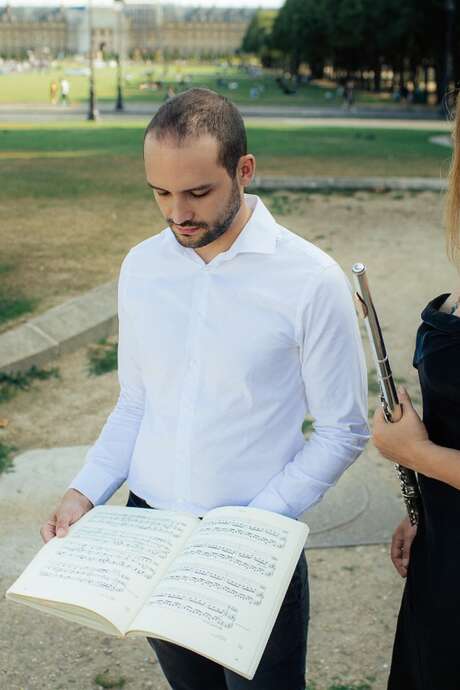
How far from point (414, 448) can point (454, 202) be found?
54 centimetres

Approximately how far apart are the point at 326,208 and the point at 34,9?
192m

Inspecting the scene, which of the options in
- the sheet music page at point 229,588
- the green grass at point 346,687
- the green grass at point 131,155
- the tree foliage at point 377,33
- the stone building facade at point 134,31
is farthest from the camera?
the stone building facade at point 134,31

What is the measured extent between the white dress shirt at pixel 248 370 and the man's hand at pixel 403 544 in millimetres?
229

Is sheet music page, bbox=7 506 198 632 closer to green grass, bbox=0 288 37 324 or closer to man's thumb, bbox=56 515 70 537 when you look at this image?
man's thumb, bbox=56 515 70 537

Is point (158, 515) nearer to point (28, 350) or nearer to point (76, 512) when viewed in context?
point (76, 512)

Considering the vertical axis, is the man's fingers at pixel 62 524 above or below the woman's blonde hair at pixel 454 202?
below

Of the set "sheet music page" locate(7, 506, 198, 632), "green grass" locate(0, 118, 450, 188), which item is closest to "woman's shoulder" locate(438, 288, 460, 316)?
"sheet music page" locate(7, 506, 198, 632)

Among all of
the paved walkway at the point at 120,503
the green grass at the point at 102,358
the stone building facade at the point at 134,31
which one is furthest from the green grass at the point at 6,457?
the stone building facade at the point at 134,31

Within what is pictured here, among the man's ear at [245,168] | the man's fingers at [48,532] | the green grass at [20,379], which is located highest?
the man's ear at [245,168]

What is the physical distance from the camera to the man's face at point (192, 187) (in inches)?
80.4

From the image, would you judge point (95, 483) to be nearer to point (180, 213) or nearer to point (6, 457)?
point (180, 213)

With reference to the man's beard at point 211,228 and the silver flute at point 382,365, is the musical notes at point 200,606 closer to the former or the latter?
the silver flute at point 382,365

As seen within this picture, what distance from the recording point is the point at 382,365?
1924mm

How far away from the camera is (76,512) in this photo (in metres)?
2.31
